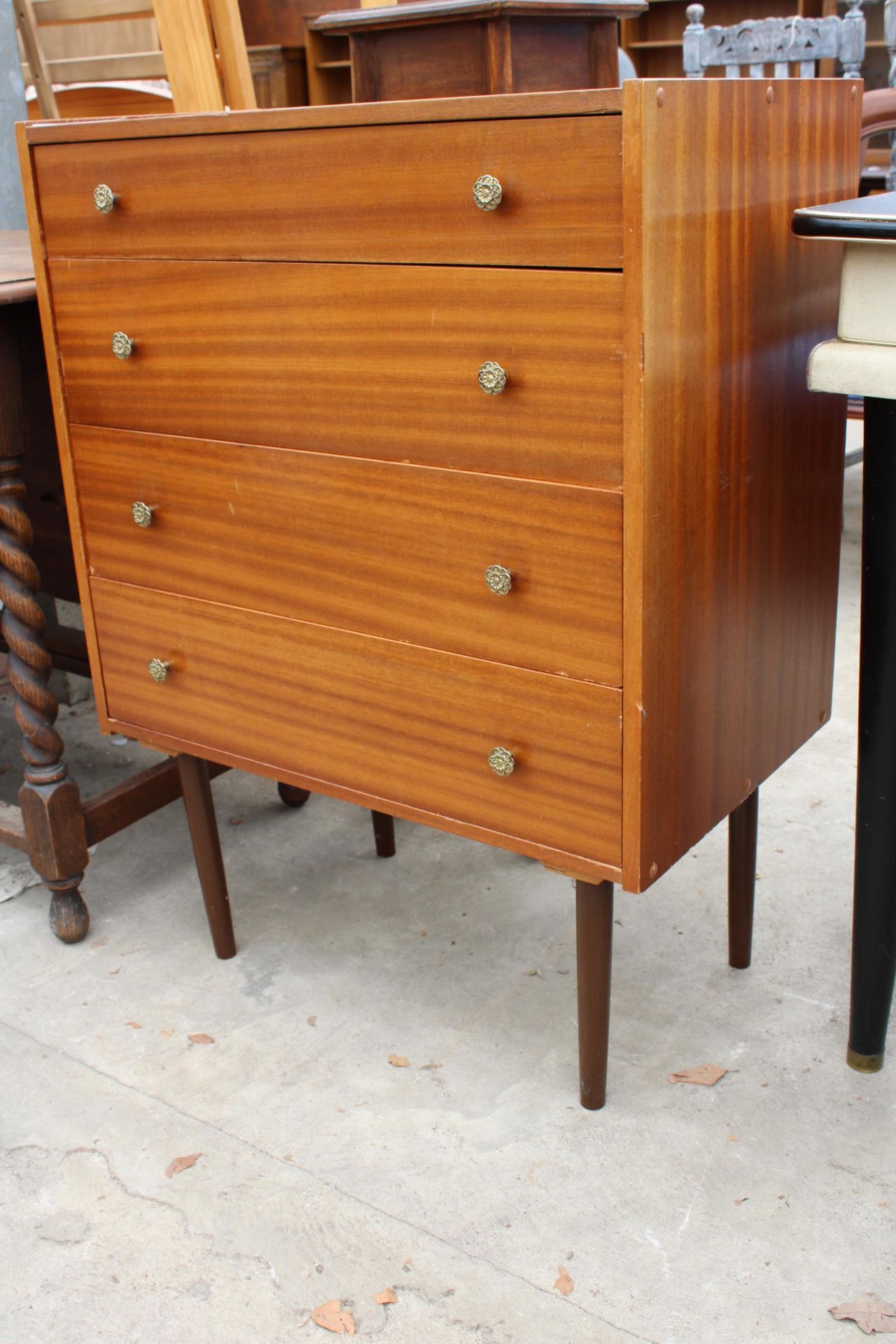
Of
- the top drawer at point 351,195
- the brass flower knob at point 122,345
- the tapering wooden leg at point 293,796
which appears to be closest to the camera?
the top drawer at point 351,195

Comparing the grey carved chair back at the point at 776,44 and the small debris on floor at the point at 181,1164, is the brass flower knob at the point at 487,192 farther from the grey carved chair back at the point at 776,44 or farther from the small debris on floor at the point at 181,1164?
the grey carved chair back at the point at 776,44

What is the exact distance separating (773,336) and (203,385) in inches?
26.6

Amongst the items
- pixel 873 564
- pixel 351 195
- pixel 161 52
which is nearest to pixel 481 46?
pixel 351 195

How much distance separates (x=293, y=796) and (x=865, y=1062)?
1181mm

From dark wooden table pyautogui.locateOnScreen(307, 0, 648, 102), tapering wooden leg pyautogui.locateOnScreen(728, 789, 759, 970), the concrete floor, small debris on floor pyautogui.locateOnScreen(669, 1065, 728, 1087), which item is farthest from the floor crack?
dark wooden table pyautogui.locateOnScreen(307, 0, 648, 102)

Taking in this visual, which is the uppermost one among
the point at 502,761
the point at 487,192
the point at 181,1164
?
the point at 487,192

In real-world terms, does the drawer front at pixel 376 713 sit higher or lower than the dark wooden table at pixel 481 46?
lower

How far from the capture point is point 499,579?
4.55 ft

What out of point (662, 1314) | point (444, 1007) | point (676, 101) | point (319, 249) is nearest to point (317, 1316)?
point (662, 1314)

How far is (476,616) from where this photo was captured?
1.44 metres

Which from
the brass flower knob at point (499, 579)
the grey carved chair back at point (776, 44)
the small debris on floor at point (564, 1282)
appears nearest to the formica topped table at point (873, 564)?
the brass flower knob at point (499, 579)

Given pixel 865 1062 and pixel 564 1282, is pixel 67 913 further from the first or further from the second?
pixel 865 1062

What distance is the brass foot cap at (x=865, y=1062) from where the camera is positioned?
1.70 metres

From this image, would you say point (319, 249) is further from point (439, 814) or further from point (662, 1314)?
point (662, 1314)
